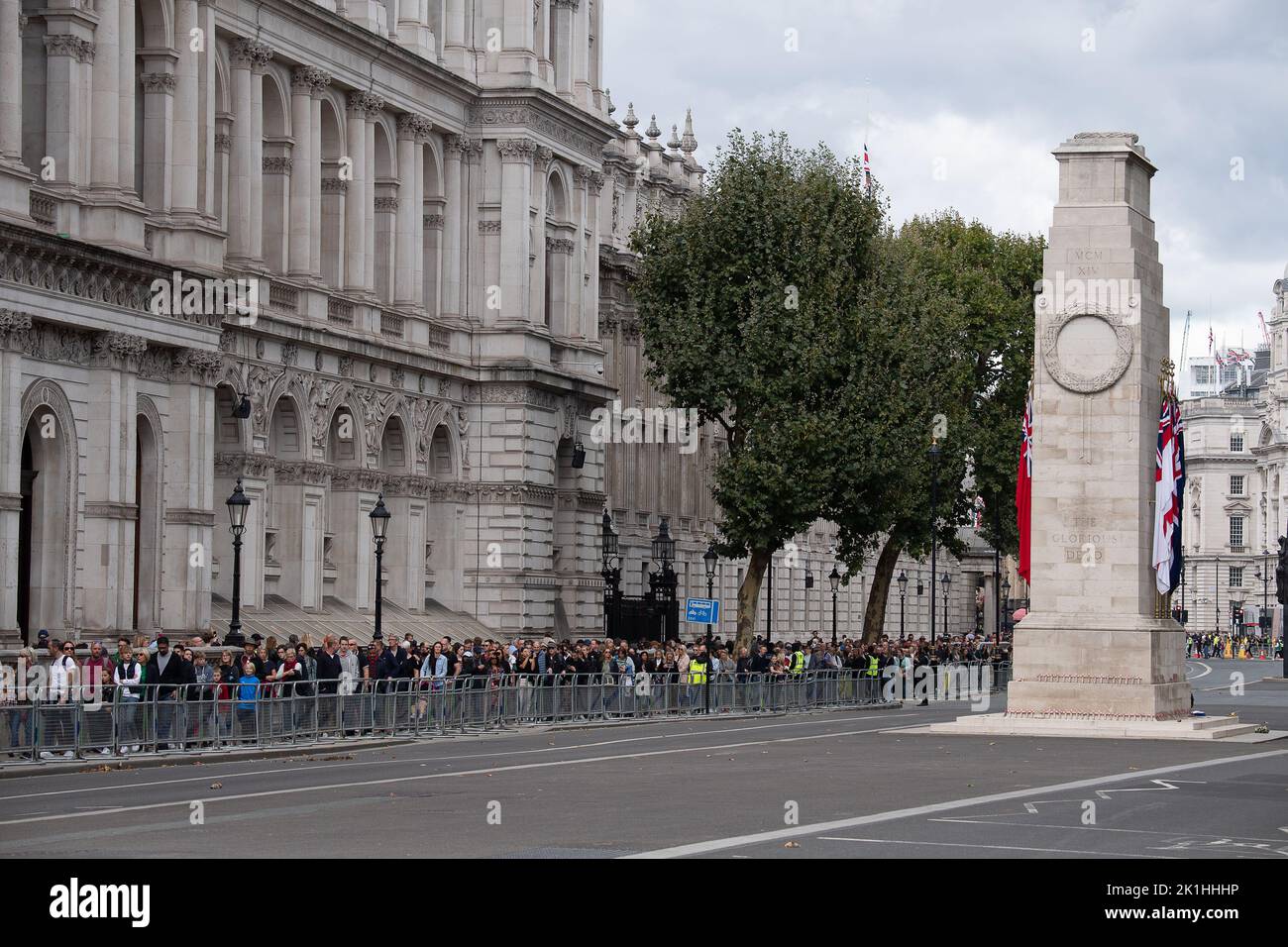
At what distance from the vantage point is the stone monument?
40438mm

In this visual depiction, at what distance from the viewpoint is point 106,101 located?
4753cm

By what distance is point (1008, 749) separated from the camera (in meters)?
35.5

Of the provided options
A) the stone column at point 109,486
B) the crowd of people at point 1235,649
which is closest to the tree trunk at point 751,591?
the stone column at point 109,486

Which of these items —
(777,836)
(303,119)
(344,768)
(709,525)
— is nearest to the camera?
(777,836)

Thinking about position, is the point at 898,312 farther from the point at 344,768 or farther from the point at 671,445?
the point at 344,768

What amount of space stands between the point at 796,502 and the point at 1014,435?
23989mm

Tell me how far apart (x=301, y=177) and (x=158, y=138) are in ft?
31.6

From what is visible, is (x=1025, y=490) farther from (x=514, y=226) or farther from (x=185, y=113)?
(x=514, y=226)

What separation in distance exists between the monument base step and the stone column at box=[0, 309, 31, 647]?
17411 millimetres

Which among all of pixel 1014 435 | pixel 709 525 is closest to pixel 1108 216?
pixel 1014 435

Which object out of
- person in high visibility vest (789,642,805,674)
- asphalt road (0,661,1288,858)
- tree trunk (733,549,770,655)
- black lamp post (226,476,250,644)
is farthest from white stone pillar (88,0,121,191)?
tree trunk (733,549,770,655)

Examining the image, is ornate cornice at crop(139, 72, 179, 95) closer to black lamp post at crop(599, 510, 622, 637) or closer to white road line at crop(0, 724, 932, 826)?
white road line at crop(0, 724, 932, 826)

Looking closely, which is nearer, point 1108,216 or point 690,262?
point 1108,216

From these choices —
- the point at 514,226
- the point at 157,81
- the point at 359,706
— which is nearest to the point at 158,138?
the point at 157,81
